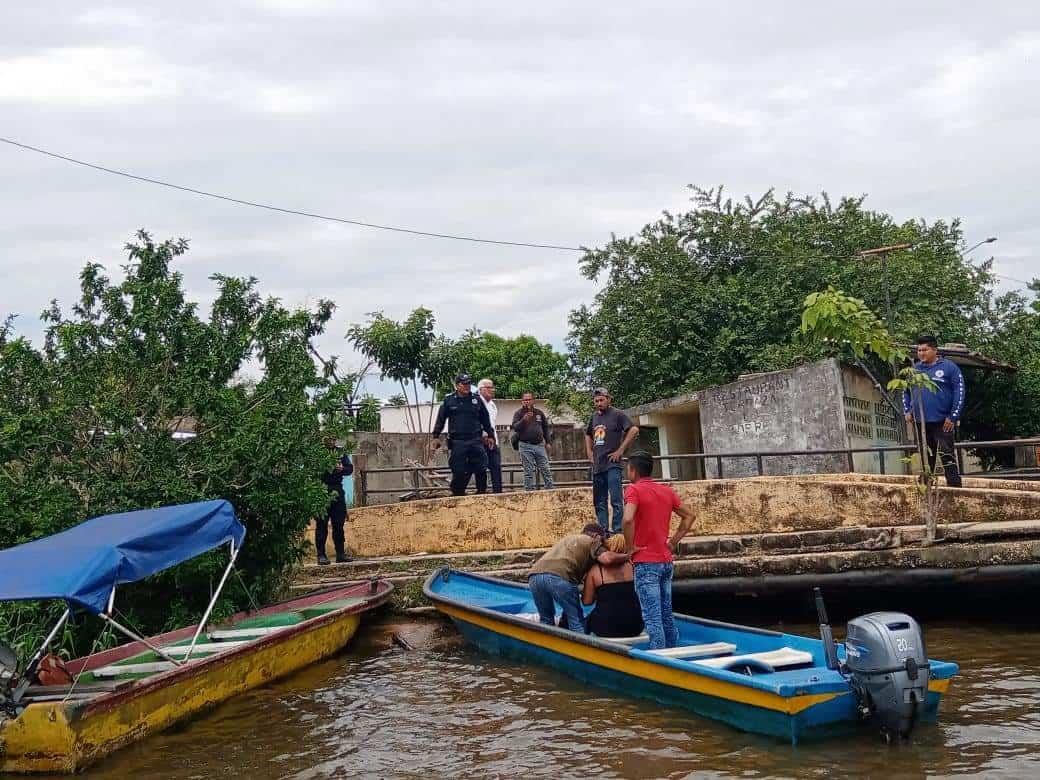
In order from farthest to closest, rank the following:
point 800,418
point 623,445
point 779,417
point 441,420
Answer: point 779,417 → point 800,418 → point 441,420 → point 623,445

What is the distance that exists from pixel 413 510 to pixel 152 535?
6209 millimetres

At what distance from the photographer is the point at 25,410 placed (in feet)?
36.3

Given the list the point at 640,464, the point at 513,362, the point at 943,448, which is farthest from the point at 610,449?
the point at 513,362

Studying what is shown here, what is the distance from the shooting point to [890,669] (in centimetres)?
660

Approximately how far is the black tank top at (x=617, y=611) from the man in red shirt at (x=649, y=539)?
0.54m

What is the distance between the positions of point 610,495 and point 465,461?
2.86 metres

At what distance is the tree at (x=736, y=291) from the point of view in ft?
77.3

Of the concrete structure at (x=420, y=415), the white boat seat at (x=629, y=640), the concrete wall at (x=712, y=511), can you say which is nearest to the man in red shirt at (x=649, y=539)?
the white boat seat at (x=629, y=640)

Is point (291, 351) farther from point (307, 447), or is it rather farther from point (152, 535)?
point (152, 535)

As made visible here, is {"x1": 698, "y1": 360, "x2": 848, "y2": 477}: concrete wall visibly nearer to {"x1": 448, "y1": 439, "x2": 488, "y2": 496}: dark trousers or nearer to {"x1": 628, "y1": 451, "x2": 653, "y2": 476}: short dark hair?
{"x1": 448, "y1": 439, "x2": 488, "y2": 496}: dark trousers

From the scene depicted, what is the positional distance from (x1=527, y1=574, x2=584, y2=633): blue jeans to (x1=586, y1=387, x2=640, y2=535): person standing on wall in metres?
2.51

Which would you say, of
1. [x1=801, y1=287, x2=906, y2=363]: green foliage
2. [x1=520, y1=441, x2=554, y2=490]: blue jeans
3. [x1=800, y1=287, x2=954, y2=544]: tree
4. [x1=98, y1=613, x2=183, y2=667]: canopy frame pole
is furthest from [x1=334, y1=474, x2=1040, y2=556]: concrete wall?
[x1=98, y1=613, x2=183, y2=667]: canopy frame pole

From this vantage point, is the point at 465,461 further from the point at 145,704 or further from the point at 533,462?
the point at 145,704

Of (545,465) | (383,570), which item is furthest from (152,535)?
(545,465)
